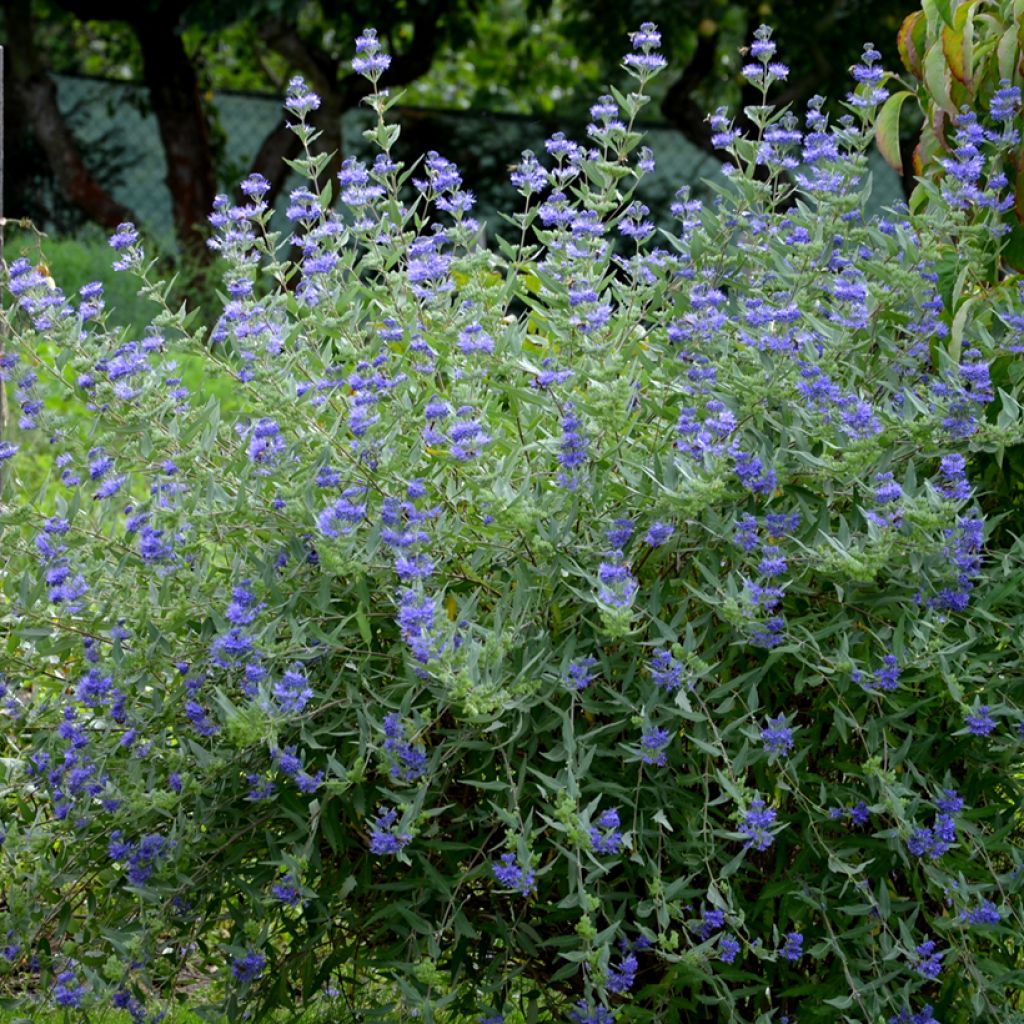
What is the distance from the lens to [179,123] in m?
12.6

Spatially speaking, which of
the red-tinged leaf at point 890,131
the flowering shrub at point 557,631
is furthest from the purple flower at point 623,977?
the red-tinged leaf at point 890,131

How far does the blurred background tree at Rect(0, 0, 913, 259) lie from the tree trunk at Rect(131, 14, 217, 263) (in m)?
0.01

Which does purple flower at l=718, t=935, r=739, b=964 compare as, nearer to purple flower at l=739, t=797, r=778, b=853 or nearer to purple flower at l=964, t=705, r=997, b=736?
purple flower at l=739, t=797, r=778, b=853

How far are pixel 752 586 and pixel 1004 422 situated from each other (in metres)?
0.49

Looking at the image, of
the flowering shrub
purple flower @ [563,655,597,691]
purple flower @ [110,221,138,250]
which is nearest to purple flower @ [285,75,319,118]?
the flowering shrub

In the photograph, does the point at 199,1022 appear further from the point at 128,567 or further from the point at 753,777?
the point at 753,777

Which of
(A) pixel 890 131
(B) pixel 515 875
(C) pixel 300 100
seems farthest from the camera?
(A) pixel 890 131

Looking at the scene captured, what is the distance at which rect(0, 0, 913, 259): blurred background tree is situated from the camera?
1245 centimetres

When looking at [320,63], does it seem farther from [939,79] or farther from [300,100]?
[300,100]

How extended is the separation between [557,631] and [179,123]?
1091cm

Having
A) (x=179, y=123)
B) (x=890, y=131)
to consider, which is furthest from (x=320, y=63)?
(x=890, y=131)

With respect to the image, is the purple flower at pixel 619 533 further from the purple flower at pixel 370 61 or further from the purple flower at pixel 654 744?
the purple flower at pixel 370 61

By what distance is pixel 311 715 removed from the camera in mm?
2365

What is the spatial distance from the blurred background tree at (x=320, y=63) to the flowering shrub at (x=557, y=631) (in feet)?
28.2
